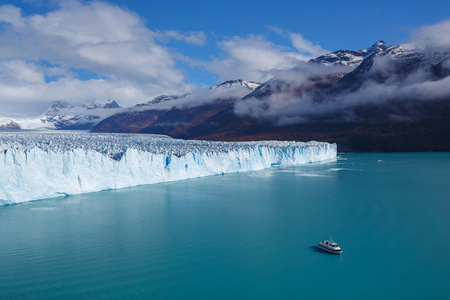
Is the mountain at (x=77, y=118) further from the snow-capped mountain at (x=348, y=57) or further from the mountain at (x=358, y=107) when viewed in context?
the snow-capped mountain at (x=348, y=57)

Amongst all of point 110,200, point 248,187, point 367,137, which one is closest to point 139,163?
point 110,200

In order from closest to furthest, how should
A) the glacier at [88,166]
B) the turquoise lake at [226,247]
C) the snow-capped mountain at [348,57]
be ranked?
the turquoise lake at [226,247], the glacier at [88,166], the snow-capped mountain at [348,57]

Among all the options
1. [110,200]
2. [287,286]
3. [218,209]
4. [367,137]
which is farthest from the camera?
[367,137]

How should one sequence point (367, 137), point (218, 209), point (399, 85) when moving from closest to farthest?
1. point (218, 209)
2. point (367, 137)
3. point (399, 85)

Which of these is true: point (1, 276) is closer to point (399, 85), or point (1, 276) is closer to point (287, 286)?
point (287, 286)

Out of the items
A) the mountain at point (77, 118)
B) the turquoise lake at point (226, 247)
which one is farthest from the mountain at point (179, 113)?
the turquoise lake at point (226, 247)

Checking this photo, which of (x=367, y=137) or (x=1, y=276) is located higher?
(x=367, y=137)

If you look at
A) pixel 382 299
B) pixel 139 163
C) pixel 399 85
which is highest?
pixel 399 85
